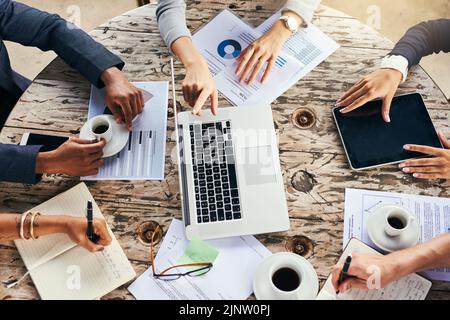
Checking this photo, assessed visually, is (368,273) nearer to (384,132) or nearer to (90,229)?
(384,132)

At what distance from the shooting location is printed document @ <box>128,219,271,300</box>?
1.11 m

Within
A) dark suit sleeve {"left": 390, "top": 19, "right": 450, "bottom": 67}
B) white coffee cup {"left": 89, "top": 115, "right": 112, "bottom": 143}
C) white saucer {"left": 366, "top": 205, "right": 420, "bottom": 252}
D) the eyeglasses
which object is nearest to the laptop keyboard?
the eyeglasses

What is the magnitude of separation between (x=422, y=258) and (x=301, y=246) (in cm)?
27

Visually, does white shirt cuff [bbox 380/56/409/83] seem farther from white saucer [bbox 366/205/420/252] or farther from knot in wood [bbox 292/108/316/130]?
white saucer [bbox 366/205/420/252]

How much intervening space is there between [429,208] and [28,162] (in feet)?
3.32

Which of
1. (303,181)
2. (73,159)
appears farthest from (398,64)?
(73,159)

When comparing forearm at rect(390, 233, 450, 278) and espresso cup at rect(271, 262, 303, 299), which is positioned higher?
forearm at rect(390, 233, 450, 278)

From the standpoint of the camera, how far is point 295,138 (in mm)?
1280

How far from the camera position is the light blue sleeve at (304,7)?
54.5 inches

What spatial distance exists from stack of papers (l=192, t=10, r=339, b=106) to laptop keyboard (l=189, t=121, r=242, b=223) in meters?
0.13

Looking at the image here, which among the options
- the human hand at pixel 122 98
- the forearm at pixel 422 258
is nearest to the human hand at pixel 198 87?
the human hand at pixel 122 98

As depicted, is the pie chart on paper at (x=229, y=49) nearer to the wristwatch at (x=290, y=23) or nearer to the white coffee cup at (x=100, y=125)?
the wristwatch at (x=290, y=23)
